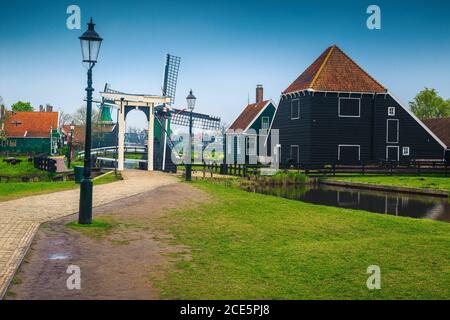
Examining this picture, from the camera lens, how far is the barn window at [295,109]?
38000mm

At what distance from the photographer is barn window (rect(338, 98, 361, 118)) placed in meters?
36.7

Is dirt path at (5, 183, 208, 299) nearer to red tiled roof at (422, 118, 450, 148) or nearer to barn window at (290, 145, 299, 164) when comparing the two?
barn window at (290, 145, 299, 164)

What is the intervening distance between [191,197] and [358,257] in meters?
9.29

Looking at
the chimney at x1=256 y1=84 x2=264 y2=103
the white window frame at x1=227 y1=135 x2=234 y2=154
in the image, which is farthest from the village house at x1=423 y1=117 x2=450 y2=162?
the white window frame at x1=227 y1=135 x2=234 y2=154

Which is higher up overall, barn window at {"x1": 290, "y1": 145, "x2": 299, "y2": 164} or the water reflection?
barn window at {"x1": 290, "y1": 145, "x2": 299, "y2": 164}

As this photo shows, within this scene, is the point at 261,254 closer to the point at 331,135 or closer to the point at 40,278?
the point at 40,278

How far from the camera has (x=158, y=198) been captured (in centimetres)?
1569

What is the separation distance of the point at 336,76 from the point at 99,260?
32.8 m

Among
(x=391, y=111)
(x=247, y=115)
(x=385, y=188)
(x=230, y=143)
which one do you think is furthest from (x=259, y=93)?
(x=385, y=188)

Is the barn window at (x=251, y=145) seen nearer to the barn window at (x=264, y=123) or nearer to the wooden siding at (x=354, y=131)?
the barn window at (x=264, y=123)

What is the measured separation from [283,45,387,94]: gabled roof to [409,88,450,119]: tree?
1654 inches

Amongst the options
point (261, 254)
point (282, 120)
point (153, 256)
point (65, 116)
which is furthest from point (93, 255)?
point (65, 116)

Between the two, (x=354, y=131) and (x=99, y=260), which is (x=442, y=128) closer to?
(x=354, y=131)
